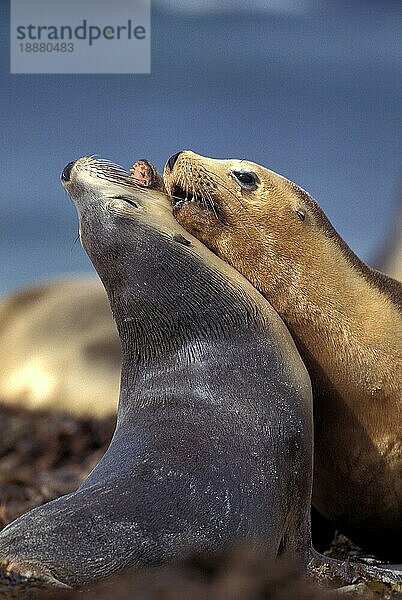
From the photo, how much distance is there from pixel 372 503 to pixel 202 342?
1.05m

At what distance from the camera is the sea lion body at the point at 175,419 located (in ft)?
10.4

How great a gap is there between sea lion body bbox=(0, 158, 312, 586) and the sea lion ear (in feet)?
0.27

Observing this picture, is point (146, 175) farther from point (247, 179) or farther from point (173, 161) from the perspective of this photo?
point (247, 179)

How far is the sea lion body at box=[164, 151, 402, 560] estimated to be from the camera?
4.21 metres

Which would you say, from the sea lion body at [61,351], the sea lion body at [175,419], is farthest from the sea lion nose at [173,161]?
the sea lion body at [61,351]

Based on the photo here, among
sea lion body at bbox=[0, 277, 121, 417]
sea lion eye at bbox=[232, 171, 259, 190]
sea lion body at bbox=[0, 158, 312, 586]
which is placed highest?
sea lion eye at bbox=[232, 171, 259, 190]

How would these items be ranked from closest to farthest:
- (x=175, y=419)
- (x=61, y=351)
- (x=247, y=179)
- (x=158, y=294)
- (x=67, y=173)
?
(x=175, y=419) < (x=158, y=294) < (x=67, y=173) < (x=247, y=179) < (x=61, y=351)

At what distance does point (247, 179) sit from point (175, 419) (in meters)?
1.22

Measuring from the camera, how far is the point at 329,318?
4219 mm

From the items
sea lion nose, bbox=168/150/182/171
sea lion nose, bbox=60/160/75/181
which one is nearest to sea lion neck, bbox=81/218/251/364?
sea lion nose, bbox=60/160/75/181

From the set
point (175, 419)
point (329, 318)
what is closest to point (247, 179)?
point (329, 318)

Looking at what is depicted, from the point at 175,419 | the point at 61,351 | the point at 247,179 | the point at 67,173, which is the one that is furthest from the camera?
the point at 61,351

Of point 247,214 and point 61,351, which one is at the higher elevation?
point 247,214

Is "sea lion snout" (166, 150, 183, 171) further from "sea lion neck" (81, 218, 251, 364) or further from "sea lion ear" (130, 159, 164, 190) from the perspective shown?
"sea lion neck" (81, 218, 251, 364)
